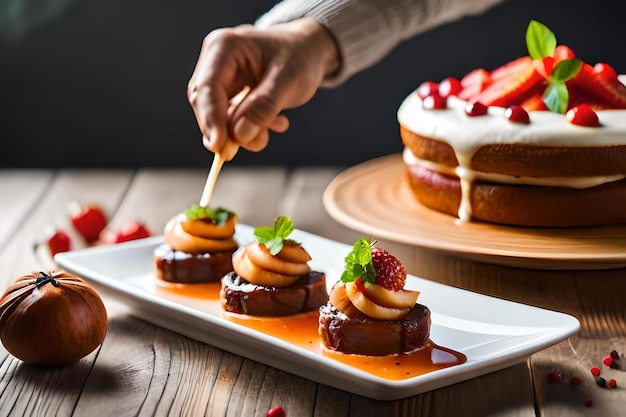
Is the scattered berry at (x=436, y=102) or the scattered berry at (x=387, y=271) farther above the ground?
the scattered berry at (x=387, y=271)

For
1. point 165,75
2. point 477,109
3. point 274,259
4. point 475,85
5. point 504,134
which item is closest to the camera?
point 274,259

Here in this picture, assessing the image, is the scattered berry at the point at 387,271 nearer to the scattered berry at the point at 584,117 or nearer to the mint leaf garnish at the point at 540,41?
the scattered berry at the point at 584,117

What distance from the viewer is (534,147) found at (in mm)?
2350

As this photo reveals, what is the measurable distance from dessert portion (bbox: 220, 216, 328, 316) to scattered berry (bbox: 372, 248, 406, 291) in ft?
0.81

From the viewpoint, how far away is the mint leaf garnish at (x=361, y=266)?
1755mm

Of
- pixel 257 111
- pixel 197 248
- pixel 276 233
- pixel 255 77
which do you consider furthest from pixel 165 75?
pixel 276 233

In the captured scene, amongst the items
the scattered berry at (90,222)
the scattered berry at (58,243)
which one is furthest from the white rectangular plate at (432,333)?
the scattered berry at (90,222)

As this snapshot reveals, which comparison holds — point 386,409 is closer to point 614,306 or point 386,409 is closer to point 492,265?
point 614,306

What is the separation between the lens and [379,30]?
2.94 metres

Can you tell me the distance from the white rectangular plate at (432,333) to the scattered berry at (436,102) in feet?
1.97

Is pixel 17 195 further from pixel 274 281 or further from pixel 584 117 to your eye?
pixel 584 117

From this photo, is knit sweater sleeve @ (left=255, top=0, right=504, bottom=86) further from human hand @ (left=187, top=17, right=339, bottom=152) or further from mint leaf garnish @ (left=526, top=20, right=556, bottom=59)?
mint leaf garnish @ (left=526, top=20, right=556, bottom=59)

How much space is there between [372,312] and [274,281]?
31 cm

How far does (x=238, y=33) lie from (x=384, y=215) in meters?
0.63
